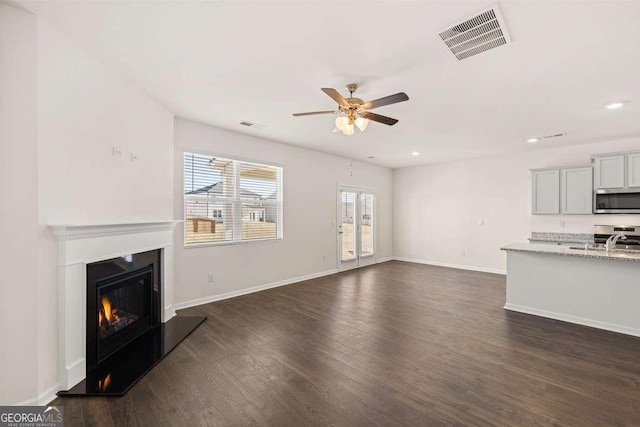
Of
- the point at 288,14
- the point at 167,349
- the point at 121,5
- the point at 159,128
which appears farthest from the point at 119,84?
the point at 167,349

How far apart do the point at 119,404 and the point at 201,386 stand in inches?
22.5

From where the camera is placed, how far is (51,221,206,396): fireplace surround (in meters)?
2.29

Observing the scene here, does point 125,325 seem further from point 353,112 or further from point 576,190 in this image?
point 576,190

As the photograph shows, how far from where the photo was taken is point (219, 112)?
3965mm

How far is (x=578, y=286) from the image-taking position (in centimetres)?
378

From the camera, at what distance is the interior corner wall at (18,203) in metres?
1.96

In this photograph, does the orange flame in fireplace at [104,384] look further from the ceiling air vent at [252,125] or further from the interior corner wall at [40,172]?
the ceiling air vent at [252,125]

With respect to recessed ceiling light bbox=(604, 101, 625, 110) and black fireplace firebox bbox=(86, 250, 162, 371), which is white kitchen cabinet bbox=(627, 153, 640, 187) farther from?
black fireplace firebox bbox=(86, 250, 162, 371)

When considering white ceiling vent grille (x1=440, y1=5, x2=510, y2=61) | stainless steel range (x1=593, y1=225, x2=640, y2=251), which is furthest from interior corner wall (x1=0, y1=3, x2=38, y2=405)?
stainless steel range (x1=593, y1=225, x2=640, y2=251)

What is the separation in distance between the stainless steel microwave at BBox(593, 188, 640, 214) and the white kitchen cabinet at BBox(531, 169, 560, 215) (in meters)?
0.59

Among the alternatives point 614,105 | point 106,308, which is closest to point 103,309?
point 106,308

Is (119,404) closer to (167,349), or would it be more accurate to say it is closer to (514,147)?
(167,349)

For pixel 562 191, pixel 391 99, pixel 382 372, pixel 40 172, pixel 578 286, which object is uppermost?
pixel 391 99

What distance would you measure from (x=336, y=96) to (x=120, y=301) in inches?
123
